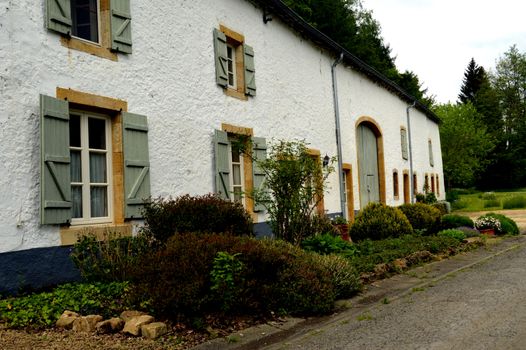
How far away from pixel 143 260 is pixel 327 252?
13.8ft

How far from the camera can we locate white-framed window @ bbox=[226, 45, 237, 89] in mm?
11078

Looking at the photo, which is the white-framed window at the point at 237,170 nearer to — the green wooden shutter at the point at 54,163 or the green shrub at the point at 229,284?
the green wooden shutter at the point at 54,163

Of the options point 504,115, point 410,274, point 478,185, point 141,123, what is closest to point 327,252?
point 410,274

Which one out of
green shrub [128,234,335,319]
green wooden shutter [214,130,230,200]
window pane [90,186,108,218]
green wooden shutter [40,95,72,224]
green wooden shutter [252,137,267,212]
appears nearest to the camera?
green shrub [128,234,335,319]

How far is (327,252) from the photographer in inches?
360

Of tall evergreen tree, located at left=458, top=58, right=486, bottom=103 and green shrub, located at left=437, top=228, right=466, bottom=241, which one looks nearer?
green shrub, located at left=437, top=228, right=466, bottom=241

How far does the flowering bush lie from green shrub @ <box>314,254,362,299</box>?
9252mm

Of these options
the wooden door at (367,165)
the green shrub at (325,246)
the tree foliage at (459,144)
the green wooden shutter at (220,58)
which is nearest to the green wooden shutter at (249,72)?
the green wooden shutter at (220,58)

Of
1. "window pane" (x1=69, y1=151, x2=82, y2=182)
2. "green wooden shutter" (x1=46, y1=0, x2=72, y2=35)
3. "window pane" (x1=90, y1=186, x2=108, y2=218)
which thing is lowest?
"window pane" (x1=90, y1=186, x2=108, y2=218)

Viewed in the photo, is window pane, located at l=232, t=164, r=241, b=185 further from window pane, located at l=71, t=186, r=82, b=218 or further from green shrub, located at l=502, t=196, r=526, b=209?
green shrub, located at l=502, t=196, r=526, b=209

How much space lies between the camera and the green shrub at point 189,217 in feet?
23.7

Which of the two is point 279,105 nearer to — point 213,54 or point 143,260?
point 213,54

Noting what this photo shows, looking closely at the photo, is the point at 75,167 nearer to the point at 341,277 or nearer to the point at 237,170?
the point at 341,277

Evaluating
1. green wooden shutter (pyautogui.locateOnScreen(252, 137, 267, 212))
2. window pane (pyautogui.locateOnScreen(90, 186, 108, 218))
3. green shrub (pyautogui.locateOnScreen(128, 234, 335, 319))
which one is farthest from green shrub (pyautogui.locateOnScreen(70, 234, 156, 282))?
green wooden shutter (pyautogui.locateOnScreen(252, 137, 267, 212))
